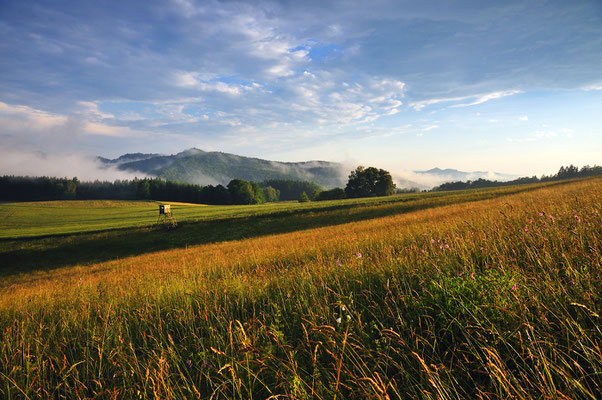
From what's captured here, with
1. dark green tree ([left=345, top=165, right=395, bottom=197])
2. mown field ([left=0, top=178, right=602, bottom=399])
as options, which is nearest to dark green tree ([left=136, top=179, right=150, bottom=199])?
dark green tree ([left=345, top=165, right=395, bottom=197])

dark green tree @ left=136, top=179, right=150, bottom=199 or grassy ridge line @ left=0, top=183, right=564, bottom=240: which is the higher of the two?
dark green tree @ left=136, top=179, right=150, bottom=199

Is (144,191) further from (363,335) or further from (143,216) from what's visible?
(363,335)

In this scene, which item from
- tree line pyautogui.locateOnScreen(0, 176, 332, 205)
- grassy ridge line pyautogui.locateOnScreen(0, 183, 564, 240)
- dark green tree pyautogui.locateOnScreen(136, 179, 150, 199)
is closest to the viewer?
grassy ridge line pyautogui.locateOnScreen(0, 183, 564, 240)

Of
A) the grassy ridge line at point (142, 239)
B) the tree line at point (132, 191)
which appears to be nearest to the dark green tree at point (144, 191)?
the tree line at point (132, 191)

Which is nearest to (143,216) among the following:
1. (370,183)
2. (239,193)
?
(239,193)

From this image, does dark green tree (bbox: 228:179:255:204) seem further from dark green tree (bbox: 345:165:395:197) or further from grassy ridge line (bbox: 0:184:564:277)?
grassy ridge line (bbox: 0:184:564:277)

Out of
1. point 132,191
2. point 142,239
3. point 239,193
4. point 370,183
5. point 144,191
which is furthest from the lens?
point 132,191

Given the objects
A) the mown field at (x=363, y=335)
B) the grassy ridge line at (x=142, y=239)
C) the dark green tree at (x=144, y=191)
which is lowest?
the grassy ridge line at (x=142, y=239)

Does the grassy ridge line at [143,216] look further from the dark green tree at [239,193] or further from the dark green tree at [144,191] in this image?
the dark green tree at [144,191]

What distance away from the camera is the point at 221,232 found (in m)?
32.8

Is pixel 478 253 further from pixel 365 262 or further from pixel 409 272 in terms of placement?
pixel 365 262

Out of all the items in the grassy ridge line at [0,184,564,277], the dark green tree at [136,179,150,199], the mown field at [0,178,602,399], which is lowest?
the grassy ridge line at [0,184,564,277]

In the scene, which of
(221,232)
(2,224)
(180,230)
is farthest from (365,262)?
(2,224)

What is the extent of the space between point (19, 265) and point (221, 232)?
64.7 ft
